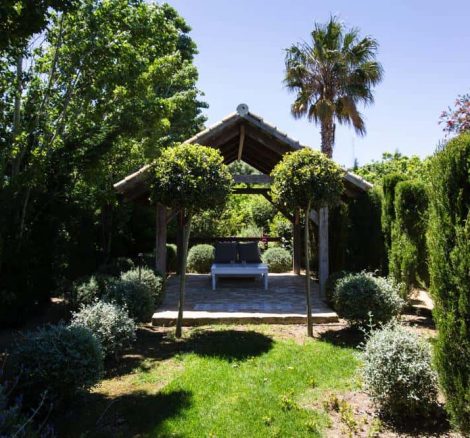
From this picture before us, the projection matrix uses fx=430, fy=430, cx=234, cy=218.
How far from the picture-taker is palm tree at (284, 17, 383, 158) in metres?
16.2

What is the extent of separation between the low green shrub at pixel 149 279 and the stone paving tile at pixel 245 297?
1.21 feet

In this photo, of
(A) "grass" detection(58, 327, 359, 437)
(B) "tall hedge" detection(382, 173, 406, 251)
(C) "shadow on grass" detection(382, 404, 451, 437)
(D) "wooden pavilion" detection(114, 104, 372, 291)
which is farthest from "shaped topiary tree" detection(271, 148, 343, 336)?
(C) "shadow on grass" detection(382, 404, 451, 437)

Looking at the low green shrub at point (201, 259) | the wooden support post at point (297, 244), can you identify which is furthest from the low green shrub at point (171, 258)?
the wooden support post at point (297, 244)

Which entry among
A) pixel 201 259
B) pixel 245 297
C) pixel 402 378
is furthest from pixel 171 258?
pixel 402 378

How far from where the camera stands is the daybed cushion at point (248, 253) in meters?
12.9

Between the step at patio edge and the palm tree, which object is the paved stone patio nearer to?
the step at patio edge

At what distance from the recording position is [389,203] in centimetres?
878

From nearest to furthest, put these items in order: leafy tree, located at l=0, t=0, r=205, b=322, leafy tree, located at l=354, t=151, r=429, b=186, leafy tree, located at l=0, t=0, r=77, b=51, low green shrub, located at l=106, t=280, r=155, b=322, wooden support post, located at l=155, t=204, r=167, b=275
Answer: leafy tree, located at l=0, t=0, r=77, b=51, low green shrub, located at l=106, t=280, r=155, b=322, leafy tree, located at l=0, t=0, r=205, b=322, wooden support post, located at l=155, t=204, r=167, b=275, leafy tree, located at l=354, t=151, r=429, b=186

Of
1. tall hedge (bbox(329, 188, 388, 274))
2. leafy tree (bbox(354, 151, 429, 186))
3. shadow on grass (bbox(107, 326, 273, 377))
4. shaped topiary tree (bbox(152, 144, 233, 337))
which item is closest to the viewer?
shadow on grass (bbox(107, 326, 273, 377))

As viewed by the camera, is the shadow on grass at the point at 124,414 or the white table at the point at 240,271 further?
the white table at the point at 240,271

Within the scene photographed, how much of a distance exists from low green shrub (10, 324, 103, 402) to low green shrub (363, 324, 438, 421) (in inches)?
111

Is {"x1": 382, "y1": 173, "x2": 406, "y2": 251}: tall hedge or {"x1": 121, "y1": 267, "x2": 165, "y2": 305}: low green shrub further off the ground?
{"x1": 382, "y1": 173, "x2": 406, "y2": 251}: tall hedge

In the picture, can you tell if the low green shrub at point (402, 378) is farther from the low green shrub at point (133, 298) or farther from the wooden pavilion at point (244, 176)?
the wooden pavilion at point (244, 176)

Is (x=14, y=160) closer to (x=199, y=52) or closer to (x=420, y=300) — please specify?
(x=420, y=300)
